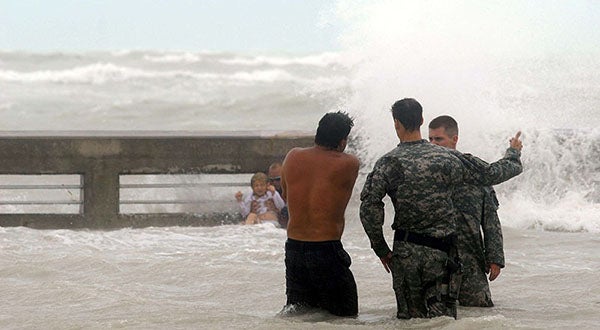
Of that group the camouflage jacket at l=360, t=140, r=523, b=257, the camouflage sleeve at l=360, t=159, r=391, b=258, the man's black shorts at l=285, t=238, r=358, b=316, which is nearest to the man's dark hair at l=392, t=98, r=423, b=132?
the camouflage jacket at l=360, t=140, r=523, b=257

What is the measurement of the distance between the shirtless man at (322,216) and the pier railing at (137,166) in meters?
6.77

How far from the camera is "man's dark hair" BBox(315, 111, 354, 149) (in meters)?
6.89

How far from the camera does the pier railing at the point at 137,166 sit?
44.7ft

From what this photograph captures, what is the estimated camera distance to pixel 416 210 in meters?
6.66

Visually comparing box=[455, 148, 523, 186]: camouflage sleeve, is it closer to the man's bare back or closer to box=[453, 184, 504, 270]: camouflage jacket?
box=[453, 184, 504, 270]: camouflage jacket

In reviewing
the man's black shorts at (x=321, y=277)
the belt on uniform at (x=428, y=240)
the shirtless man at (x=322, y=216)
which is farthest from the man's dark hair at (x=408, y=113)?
the man's black shorts at (x=321, y=277)

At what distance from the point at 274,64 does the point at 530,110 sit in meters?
39.7

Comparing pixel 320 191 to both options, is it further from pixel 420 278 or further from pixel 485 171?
pixel 485 171

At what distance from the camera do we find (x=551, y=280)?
30.8 feet

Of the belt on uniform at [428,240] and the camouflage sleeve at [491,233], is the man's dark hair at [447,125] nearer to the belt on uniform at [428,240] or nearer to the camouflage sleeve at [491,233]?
the camouflage sleeve at [491,233]

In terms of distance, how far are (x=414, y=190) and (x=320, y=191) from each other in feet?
1.97

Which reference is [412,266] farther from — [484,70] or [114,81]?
[114,81]

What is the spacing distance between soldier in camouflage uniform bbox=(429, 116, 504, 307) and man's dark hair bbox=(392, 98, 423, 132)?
712 mm

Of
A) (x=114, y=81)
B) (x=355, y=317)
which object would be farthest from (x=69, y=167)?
(x=114, y=81)
